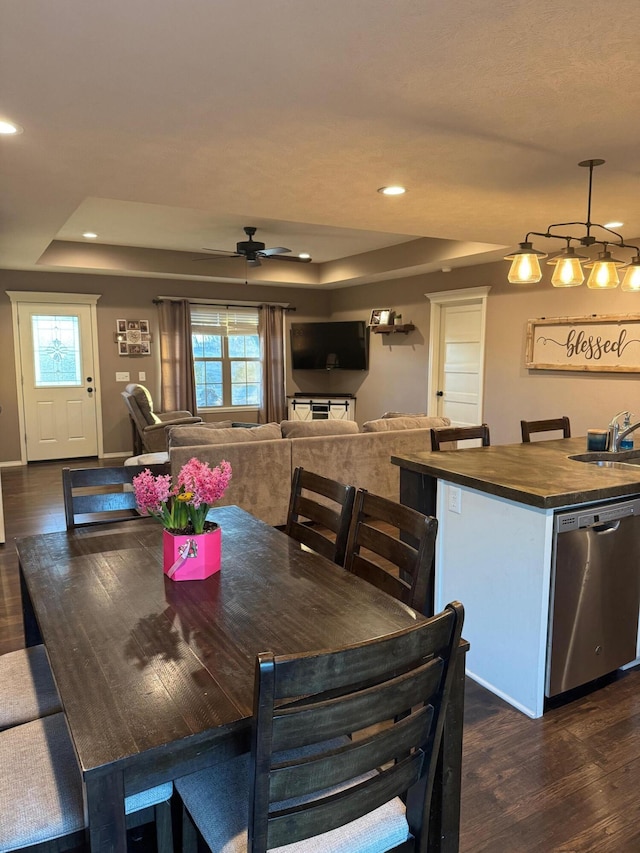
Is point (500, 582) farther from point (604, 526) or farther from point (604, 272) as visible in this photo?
point (604, 272)

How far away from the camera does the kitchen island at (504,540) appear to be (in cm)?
222

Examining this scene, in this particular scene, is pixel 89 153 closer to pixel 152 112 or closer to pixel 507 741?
pixel 152 112

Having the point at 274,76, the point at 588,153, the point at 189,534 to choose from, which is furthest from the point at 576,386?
the point at 189,534

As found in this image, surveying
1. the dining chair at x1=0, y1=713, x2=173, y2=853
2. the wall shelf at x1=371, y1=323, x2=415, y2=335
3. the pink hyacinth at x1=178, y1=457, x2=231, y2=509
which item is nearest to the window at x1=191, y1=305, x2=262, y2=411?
the wall shelf at x1=371, y1=323, x2=415, y2=335

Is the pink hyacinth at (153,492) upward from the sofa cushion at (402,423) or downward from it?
upward

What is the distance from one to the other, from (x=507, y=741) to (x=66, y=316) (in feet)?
23.5

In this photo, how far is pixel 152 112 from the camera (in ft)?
7.37

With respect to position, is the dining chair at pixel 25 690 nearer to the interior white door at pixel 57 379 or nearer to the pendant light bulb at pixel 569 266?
the pendant light bulb at pixel 569 266

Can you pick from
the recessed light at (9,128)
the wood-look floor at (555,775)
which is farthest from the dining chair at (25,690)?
the recessed light at (9,128)

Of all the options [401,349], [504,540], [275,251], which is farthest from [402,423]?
[401,349]

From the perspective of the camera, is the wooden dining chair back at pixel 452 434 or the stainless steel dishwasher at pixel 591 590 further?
the wooden dining chair back at pixel 452 434

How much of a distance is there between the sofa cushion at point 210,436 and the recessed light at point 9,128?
229 centimetres

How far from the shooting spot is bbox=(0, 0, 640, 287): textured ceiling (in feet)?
5.40

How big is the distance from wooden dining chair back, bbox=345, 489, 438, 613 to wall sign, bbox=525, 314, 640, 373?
4.05m
